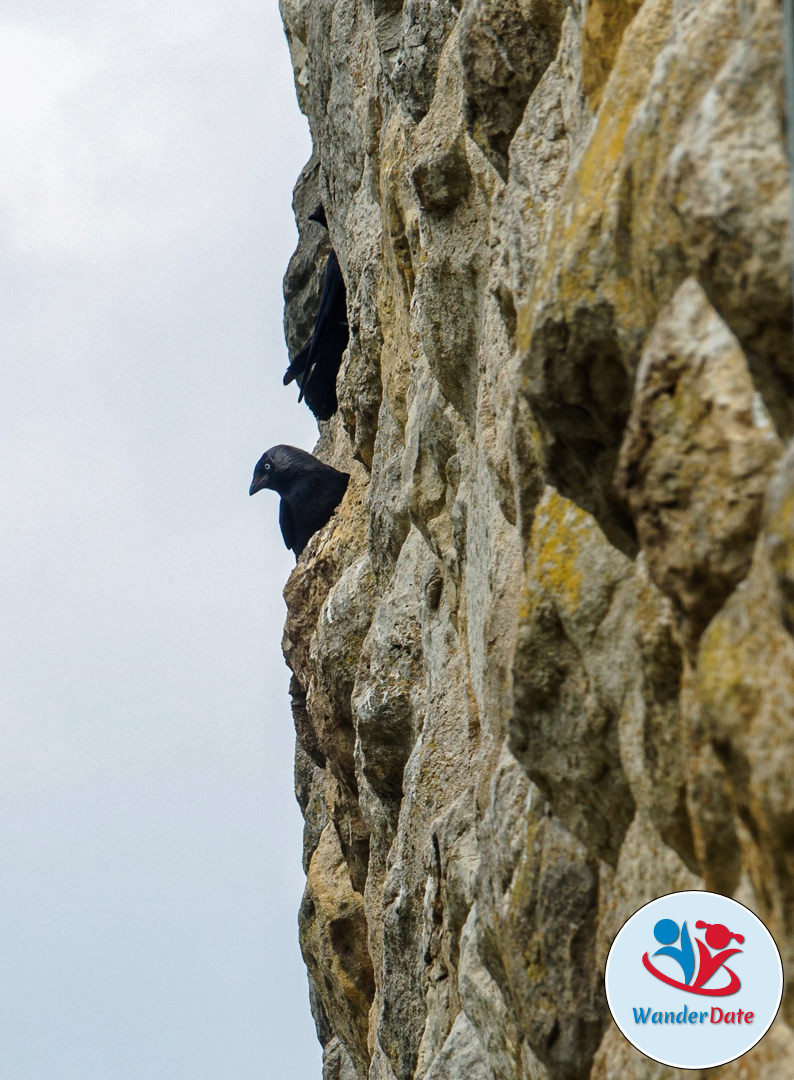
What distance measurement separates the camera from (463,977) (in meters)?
5.42

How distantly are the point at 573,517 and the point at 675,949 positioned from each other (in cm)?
123

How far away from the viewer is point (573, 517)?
12.6 feet

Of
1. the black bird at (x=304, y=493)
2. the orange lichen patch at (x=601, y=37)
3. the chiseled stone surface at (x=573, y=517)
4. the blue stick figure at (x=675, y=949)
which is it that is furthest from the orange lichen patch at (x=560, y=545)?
the black bird at (x=304, y=493)

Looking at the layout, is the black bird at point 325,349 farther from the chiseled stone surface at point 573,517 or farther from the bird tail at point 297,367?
the chiseled stone surface at point 573,517

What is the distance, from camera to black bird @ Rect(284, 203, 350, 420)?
11.4m

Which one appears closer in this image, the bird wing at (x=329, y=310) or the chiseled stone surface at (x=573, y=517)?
the chiseled stone surface at (x=573, y=517)

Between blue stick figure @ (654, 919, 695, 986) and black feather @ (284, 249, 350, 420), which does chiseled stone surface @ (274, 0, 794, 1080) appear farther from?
black feather @ (284, 249, 350, 420)

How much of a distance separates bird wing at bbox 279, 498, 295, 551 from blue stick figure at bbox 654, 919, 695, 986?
8.16 meters

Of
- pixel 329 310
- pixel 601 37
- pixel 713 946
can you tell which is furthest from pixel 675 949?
pixel 329 310

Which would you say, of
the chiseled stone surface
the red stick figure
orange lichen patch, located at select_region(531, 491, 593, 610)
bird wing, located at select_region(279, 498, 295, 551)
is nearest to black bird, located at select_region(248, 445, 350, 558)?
bird wing, located at select_region(279, 498, 295, 551)

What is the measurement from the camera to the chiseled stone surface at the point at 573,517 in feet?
8.48

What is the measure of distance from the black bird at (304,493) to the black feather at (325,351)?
100 centimetres

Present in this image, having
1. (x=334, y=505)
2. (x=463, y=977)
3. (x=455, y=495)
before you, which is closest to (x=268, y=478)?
(x=334, y=505)

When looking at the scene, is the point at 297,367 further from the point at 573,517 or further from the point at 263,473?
the point at 573,517
